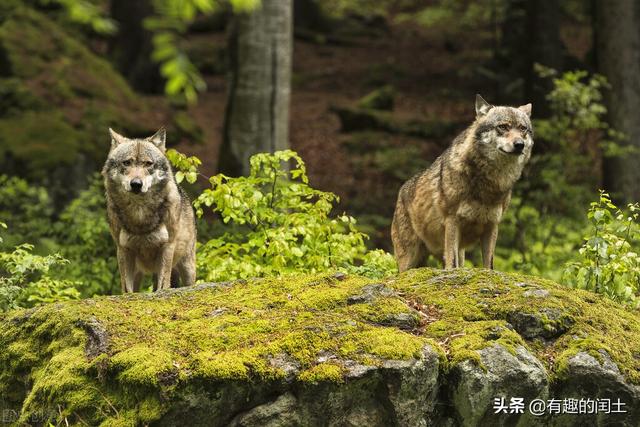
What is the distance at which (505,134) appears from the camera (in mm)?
8398

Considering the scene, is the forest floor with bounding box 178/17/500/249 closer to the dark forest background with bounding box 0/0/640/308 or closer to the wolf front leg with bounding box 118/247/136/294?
the dark forest background with bounding box 0/0/640/308

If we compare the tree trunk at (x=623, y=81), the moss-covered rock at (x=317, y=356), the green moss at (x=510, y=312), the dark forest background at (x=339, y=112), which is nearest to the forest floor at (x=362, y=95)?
the dark forest background at (x=339, y=112)

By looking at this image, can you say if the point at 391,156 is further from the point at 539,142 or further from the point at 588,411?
the point at 588,411

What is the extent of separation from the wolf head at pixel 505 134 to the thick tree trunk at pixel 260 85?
6.05 metres

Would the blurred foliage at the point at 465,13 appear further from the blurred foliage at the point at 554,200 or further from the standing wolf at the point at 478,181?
the standing wolf at the point at 478,181

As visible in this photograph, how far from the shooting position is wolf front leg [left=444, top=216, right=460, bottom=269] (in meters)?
8.60

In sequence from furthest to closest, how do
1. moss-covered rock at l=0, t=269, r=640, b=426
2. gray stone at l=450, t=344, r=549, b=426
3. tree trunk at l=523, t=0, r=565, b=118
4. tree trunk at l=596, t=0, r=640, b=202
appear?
tree trunk at l=523, t=0, r=565, b=118, tree trunk at l=596, t=0, r=640, b=202, gray stone at l=450, t=344, r=549, b=426, moss-covered rock at l=0, t=269, r=640, b=426

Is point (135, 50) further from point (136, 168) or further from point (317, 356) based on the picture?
point (317, 356)

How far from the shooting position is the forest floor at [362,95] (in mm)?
19172

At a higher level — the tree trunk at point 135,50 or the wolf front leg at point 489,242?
the tree trunk at point 135,50

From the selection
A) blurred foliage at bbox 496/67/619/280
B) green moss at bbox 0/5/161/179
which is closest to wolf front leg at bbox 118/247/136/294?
blurred foliage at bbox 496/67/619/280

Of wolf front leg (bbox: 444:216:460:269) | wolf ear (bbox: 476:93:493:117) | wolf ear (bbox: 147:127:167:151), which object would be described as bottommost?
wolf front leg (bbox: 444:216:460:269)

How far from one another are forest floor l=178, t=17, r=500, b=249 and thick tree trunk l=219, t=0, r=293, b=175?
8.65 ft

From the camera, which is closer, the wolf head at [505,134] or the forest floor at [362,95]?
the wolf head at [505,134]
